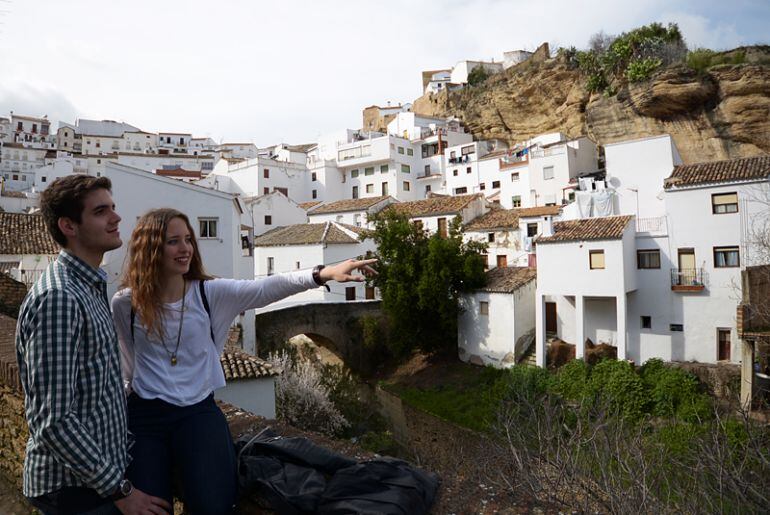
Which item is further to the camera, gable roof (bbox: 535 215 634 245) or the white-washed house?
the white-washed house

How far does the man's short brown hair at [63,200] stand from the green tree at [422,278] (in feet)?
54.2

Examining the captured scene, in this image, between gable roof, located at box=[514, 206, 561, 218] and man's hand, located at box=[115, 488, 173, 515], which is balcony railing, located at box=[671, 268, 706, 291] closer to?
gable roof, located at box=[514, 206, 561, 218]

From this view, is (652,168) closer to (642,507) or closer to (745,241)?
(745,241)

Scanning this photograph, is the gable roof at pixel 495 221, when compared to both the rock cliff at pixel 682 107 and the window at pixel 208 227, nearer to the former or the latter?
the rock cliff at pixel 682 107

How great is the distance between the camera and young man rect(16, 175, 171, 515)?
1688mm

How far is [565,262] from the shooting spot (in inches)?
656

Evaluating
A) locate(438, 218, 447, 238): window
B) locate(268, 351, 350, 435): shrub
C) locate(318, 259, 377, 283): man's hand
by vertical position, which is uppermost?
locate(438, 218, 447, 238): window

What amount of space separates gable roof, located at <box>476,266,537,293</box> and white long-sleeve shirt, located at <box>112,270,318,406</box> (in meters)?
16.5

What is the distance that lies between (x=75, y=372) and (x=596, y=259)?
1651 cm

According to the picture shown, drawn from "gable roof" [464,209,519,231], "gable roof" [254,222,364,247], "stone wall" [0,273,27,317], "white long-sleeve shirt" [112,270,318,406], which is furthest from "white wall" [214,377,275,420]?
"gable roof" [464,209,519,231]

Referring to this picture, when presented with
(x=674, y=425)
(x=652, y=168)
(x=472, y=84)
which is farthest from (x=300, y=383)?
(x=472, y=84)

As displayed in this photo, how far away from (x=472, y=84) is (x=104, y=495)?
47.9 metres

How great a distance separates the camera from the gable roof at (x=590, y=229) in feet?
51.8

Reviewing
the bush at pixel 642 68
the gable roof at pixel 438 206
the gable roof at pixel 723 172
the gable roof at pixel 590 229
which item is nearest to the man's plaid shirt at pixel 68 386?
the gable roof at pixel 590 229
